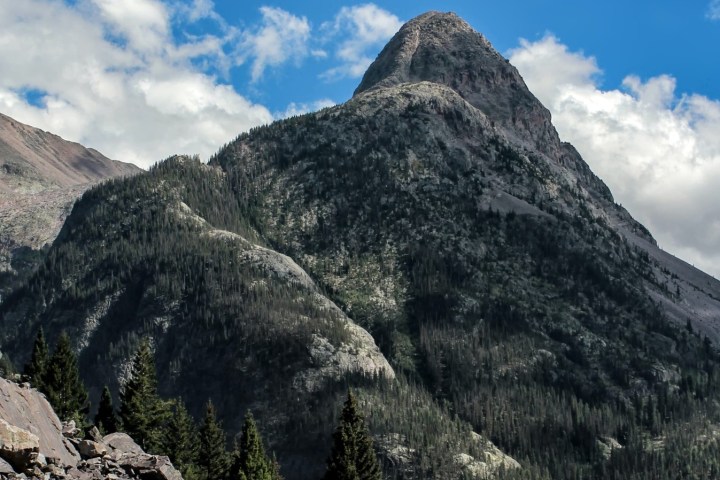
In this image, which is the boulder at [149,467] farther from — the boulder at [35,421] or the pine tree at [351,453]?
the pine tree at [351,453]

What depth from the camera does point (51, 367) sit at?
108 metres

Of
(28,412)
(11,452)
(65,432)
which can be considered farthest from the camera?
(65,432)

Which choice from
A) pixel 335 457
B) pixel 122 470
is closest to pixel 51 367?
pixel 335 457

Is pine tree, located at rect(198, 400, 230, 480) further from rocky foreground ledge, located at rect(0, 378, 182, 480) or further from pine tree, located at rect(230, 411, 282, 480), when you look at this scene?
rocky foreground ledge, located at rect(0, 378, 182, 480)

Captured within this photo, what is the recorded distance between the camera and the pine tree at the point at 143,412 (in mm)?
109500

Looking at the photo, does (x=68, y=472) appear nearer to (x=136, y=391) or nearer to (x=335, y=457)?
(x=335, y=457)

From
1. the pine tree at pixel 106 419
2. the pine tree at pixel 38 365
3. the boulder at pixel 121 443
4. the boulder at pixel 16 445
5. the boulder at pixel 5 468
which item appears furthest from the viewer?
the pine tree at pixel 106 419

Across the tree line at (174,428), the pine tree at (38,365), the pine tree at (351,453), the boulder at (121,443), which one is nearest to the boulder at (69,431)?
the boulder at (121,443)

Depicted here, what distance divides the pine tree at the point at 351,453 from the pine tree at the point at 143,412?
87.7 ft

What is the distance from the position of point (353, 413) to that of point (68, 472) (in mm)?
48152

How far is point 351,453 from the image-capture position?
9738 cm

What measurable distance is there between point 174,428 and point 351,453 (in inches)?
1264

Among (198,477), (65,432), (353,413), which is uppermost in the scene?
(353,413)

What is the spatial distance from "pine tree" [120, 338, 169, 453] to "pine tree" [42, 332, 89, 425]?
580 cm
